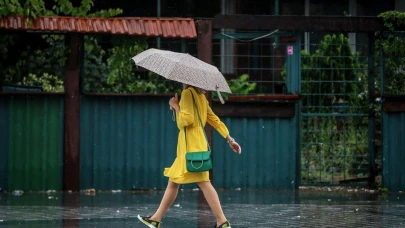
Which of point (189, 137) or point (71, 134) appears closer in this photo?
point (189, 137)

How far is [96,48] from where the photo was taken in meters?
17.1

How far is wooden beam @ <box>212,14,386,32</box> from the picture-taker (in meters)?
16.5

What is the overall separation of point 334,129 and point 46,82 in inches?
193

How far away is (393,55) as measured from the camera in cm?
1694

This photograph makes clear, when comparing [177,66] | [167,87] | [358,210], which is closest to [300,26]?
[167,87]

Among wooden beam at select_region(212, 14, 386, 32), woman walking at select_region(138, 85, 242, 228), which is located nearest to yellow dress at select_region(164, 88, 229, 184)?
woman walking at select_region(138, 85, 242, 228)

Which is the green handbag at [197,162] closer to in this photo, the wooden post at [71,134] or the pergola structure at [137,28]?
the pergola structure at [137,28]

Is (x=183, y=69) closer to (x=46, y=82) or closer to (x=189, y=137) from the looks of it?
(x=189, y=137)

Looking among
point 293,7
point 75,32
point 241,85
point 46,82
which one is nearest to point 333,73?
point 241,85

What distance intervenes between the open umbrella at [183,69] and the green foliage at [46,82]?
586 cm

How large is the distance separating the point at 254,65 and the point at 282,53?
1355 millimetres

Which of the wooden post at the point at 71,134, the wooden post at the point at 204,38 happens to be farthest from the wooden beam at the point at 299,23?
the wooden post at the point at 71,134

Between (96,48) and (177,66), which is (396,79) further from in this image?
(177,66)

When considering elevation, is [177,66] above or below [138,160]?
above
